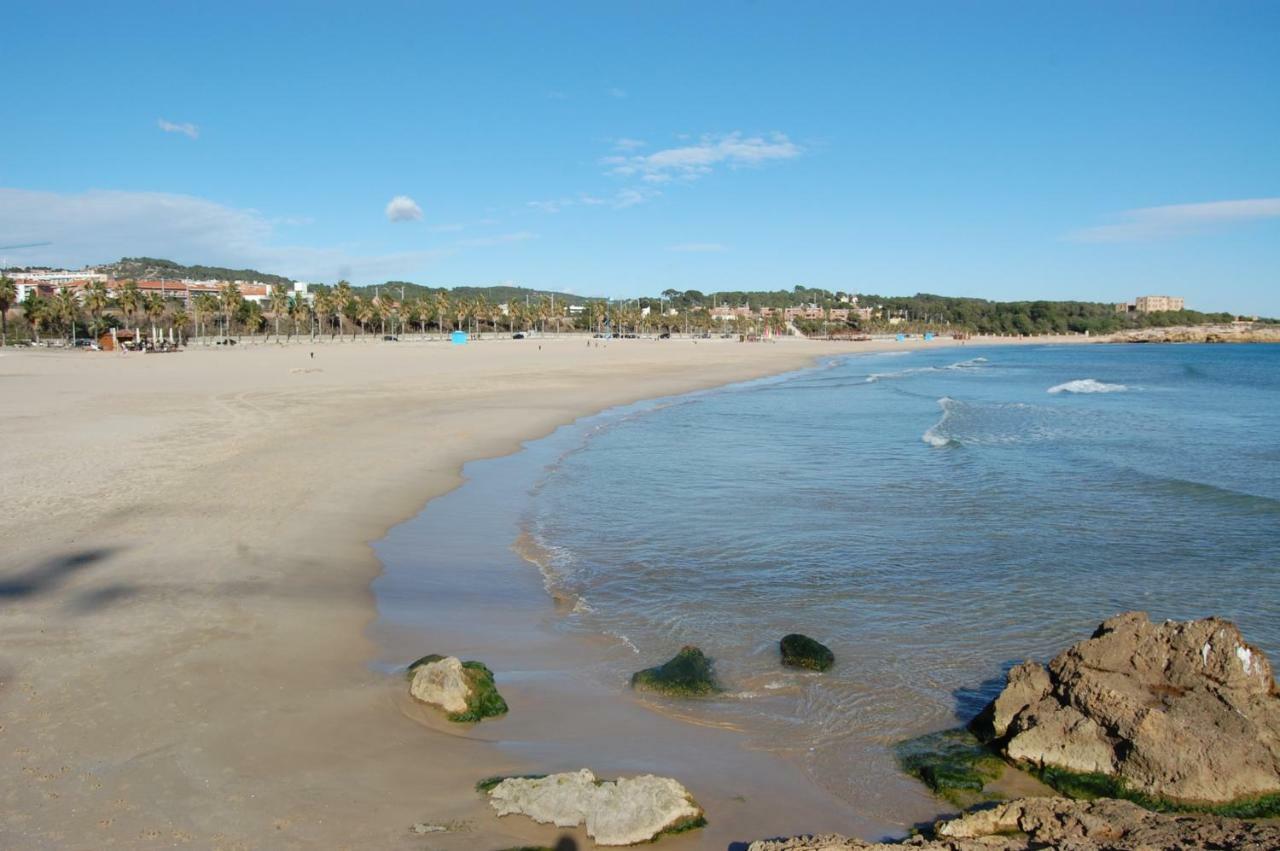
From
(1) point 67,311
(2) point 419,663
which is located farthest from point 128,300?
(2) point 419,663

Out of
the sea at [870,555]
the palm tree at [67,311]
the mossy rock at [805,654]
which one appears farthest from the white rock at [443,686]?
the palm tree at [67,311]

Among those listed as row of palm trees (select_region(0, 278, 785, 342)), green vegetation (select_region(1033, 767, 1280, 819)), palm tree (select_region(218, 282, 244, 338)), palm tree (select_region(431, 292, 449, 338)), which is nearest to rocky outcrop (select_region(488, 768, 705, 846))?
green vegetation (select_region(1033, 767, 1280, 819))

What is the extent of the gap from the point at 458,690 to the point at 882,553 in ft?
21.1

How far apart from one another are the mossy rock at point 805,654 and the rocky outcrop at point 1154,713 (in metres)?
1.39

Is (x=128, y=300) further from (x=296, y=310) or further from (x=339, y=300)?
(x=339, y=300)

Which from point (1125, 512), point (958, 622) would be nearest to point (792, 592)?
point (958, 622)

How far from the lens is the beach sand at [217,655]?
452 centimetres

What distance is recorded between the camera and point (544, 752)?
5.50 m

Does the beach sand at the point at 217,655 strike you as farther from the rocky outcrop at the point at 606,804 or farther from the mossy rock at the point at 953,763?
the mossy rock at the point at 953,763

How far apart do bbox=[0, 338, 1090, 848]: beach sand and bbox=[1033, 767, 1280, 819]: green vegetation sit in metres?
1.64

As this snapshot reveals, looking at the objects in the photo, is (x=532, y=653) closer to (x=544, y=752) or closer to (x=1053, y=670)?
(x=544, y=752)

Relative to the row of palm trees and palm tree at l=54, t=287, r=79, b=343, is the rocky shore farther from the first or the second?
palm tree at l=54, t=287, r=79, b=343

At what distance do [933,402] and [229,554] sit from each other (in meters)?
30.5

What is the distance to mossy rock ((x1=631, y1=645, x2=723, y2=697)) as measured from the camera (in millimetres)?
6555
